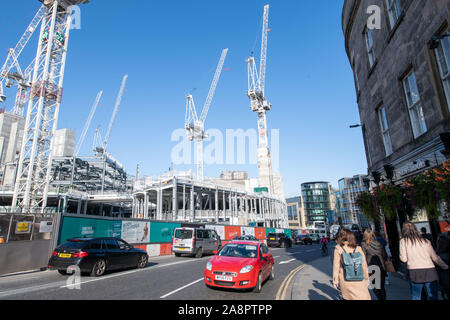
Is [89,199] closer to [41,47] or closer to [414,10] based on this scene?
[41,47]

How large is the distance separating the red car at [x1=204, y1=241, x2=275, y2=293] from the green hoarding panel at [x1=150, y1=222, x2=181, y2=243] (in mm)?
12519

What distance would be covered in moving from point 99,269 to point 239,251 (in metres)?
5.88

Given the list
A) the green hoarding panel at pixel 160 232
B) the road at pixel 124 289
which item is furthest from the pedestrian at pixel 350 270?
the green hoarding panel at pixel 160 232

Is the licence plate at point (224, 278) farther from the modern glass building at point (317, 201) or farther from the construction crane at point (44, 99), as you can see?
the modern glass building at point (317, 201)

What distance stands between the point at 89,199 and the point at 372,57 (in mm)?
52690

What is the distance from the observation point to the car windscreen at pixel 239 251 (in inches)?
341

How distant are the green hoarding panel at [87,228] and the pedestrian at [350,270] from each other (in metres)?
13.8

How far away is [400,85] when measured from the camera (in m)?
9.77

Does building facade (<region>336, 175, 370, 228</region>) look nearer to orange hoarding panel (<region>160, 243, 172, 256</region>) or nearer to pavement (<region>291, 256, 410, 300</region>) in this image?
orange hoarding panel (<region>160, 243, 172, 256</region>)

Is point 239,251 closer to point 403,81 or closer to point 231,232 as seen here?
point 403,81

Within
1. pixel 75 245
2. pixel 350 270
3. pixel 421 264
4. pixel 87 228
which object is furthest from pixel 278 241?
pixel 350 270

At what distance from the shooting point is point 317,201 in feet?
382

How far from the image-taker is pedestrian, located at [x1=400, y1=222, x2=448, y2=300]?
4668 mm

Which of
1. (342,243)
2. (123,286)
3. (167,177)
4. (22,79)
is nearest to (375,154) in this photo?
(342,243)
